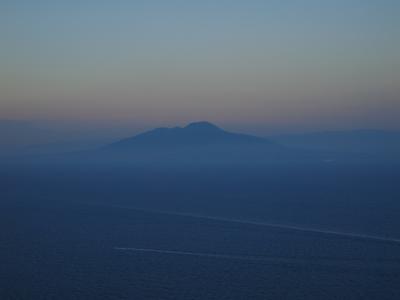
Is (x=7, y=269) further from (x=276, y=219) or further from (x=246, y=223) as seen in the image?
(x=276, y=219)

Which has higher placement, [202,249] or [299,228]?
[299,228]

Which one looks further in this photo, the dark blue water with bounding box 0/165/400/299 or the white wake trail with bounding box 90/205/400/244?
the white wake trail with bounding box 90/205/400/244

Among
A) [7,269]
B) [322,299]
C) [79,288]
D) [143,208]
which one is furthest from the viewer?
[143,208]

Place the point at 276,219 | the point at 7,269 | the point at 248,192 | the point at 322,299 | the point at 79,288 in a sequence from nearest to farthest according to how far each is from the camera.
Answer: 1. the point at 322,299
2. the point at 79,288
3. the point at 7,269
4. the point at 276,219
5. the point at 248,192

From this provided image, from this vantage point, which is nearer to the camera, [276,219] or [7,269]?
[7,269]

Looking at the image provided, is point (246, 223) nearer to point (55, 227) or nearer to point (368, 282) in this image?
point (55, 227)

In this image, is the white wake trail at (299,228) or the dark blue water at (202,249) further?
the white wake trail at (299,228)

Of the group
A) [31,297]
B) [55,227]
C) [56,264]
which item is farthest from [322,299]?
[55,227]

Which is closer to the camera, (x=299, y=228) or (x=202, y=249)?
(x=202, y=249)
